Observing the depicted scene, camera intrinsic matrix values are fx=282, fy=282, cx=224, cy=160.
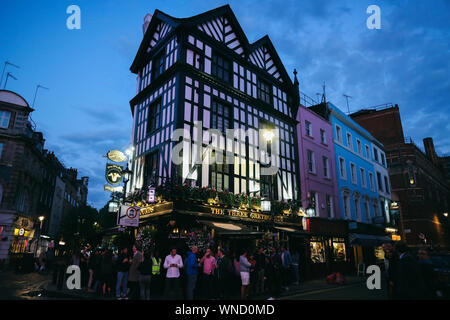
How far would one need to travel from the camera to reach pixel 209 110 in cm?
1513

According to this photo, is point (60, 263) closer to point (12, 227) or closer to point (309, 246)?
point (309, 246)

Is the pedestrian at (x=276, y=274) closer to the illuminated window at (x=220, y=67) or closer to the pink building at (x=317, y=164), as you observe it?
the pink building at (x=317, y=164)

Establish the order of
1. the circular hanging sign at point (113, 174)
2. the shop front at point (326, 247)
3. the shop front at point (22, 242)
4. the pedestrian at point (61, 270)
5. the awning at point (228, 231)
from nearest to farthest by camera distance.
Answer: the pedestrian at point (61, 270) → the awning at point (228, 231) → the circular hanging sign at point (113, 174) → the shop front at point (326, 247) → the shop front at point (22, 242)

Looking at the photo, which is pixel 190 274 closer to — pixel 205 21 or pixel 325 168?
pixel 205 21

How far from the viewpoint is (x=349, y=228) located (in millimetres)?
21938

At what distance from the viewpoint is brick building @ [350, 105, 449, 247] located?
35.6 meters

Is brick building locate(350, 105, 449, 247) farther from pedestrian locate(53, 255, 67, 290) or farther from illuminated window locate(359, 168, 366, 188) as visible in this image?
pedestrian locate(53, 255, 67, 290)

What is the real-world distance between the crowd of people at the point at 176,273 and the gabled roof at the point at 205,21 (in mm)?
11925

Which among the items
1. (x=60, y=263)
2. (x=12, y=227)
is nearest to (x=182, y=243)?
(x=60, y=263)

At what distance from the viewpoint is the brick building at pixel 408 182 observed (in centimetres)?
3559

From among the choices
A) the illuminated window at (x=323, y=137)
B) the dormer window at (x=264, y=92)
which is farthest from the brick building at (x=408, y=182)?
the dormer window at (x=264, y=92)

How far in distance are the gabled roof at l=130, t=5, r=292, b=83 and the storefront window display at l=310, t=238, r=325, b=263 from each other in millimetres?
12545

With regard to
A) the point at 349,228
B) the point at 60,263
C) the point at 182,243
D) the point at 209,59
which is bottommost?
the point at 60,263
